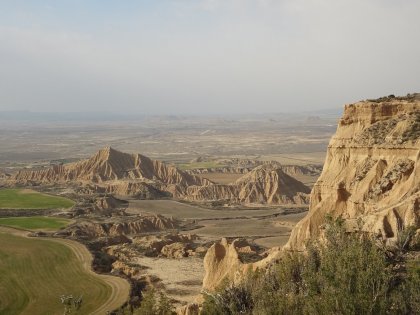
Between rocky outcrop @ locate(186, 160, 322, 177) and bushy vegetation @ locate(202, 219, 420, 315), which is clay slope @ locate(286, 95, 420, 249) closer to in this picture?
bushy vegetation @ locate(202, 219, 420, 315)

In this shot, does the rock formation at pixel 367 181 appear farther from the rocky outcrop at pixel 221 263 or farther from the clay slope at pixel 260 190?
the clay slope at pixel 260 190

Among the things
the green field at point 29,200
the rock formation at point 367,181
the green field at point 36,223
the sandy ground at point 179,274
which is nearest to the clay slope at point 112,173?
the green field at point 29,200

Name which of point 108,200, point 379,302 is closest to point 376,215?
point 379,302

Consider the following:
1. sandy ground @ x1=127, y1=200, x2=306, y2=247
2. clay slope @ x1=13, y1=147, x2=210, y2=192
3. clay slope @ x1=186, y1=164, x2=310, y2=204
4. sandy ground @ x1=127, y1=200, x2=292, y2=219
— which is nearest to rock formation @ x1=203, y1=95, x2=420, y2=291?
sandy ground @ x1=127, y1=200, x2=306, y2=247

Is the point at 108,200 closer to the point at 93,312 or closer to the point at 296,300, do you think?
the point at 93,312

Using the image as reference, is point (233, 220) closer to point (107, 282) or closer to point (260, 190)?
point (260, 190)

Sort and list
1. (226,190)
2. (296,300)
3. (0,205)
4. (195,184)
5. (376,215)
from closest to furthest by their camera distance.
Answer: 1. (296,300)
2. (376,215)
3. (0,205)
4. (226,190)
5. (195,184)
